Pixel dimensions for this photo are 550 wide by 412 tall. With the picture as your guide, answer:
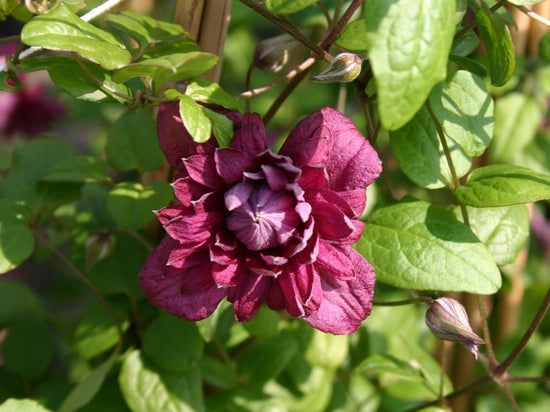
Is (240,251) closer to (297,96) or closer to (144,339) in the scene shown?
(144,339)

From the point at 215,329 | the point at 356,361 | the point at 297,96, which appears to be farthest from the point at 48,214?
the point at 297,96

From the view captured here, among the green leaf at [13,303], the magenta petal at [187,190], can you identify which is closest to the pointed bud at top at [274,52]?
the magenta petal at [187,190]

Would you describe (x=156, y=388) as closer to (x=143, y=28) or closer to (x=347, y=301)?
(x=347, y=301)

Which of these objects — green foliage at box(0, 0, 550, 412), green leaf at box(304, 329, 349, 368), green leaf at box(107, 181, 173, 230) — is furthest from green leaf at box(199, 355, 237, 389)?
green leaf at box(107, 181, 173, 230)

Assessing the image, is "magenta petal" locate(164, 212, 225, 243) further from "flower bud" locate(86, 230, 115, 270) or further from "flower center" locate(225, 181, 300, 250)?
"flower bud" locate(86, 230, 115, 270)

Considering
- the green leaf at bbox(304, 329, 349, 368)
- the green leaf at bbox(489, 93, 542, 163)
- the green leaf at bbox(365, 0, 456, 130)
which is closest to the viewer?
the green leaf at bbox(365, 0, 456, 130)

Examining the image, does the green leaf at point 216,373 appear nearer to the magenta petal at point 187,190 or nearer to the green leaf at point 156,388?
the green leaf at point 156,388

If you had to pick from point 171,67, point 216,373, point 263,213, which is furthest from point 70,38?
point 216,373
